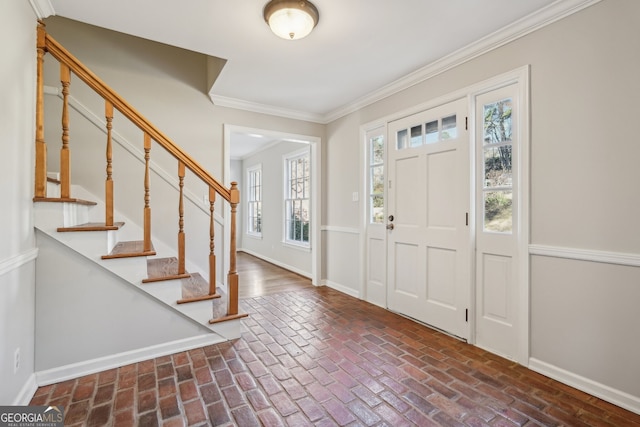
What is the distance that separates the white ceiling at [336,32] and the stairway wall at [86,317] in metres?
1.71

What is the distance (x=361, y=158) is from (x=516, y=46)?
1886 mm

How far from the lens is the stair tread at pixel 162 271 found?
2319 mm

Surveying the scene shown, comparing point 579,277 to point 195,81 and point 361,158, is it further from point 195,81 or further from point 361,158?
point 195,81

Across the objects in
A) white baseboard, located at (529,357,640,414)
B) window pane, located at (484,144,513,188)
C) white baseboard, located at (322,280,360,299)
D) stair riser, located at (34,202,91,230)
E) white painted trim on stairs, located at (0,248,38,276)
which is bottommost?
white baseboard, located at (529,357,640,414)

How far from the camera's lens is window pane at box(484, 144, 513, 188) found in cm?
Answer: 239

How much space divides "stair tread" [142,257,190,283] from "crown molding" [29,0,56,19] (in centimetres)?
190

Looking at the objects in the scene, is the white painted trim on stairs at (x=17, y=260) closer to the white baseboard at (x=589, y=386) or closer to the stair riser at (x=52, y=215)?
the stair riser at (x=52, y=215)

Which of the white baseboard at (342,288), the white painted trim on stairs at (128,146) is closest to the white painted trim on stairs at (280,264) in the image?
the white baseboard at (342,288)

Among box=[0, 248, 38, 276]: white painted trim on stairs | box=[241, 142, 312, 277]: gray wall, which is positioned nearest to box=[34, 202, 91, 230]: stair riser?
box=[0, 248, 38, 276]: white painted trim on stairs

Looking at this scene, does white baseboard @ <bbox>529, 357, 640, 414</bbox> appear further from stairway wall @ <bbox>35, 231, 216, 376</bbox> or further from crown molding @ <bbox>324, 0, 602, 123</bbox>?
stairway wall @ <bbox>35, 231, 216, 376</bbox>

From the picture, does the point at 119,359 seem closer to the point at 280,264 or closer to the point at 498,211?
the point at 498,211

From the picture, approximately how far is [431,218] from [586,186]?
1219 mm

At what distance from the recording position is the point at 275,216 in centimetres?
654

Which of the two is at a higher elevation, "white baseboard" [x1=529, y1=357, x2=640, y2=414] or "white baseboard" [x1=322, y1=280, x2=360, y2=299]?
"white baseboard" [x1=322, y1=280, x2=360, y2=299]
